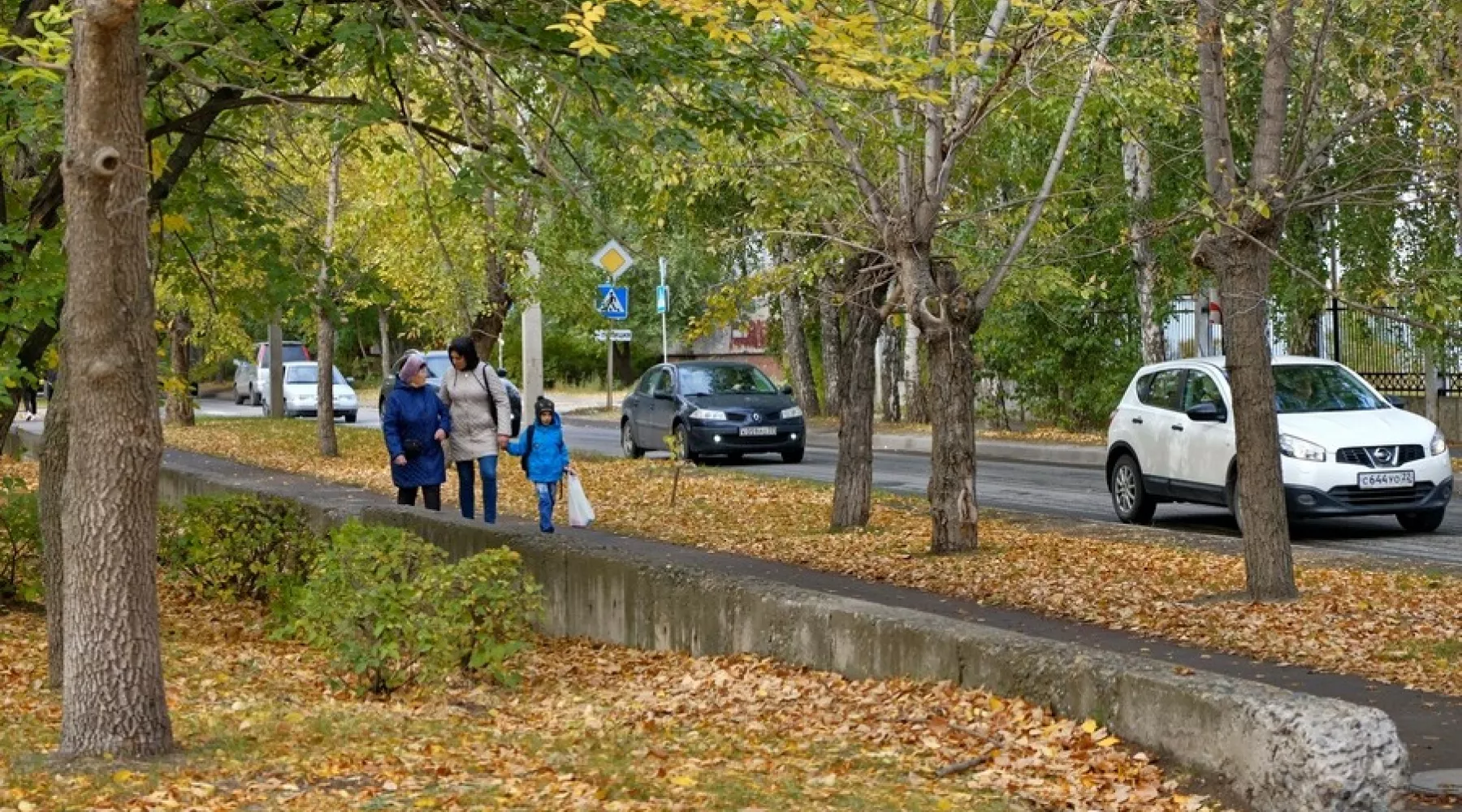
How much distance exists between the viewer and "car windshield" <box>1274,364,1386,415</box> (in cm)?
1700

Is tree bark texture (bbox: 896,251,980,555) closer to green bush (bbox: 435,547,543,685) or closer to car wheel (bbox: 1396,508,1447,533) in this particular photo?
car wheel (bbox: 1396,508,1447,533)

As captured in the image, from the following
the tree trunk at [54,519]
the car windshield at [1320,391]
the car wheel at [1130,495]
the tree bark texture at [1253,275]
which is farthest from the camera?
the car wheel at [1130,495]

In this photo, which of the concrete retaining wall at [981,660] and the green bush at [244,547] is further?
the green bush at [244,547]


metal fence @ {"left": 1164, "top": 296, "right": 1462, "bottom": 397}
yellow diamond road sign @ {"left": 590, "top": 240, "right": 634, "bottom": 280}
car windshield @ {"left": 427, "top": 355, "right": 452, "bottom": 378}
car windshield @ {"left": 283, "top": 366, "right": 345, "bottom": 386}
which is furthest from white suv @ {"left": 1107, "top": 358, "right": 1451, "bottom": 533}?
car windshield @ {"left": 283, "top": 366, "right": 345, "bottom": 386}

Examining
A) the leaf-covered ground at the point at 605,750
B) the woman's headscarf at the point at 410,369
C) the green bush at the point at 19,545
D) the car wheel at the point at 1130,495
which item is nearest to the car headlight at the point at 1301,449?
the car wheel at the point at 1130,495

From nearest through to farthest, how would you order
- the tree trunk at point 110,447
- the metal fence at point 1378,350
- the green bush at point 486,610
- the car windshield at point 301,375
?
the tree trunk at point 110,447
the green bush at point 486,610
the metal fence at point 1378,350
the car windshield at point 301,375

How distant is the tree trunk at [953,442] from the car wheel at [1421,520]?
4.56m

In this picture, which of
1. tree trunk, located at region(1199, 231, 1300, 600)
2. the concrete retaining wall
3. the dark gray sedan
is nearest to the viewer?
the concrete retaining wall

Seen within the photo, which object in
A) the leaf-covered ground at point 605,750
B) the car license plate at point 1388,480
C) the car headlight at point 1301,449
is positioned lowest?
the leaf-covered ground at point 605,750

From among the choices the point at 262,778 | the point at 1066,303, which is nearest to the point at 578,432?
the point at 1066,303

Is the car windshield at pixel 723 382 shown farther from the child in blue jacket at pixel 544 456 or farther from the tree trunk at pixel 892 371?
the child in blue jacket at pixel 544 456

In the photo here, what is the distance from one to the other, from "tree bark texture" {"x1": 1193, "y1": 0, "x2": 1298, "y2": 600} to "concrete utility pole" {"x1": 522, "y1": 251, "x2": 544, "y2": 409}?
55.1 ft

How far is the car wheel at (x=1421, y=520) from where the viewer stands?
54.9ft

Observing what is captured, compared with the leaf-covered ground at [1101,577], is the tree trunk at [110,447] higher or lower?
higher
